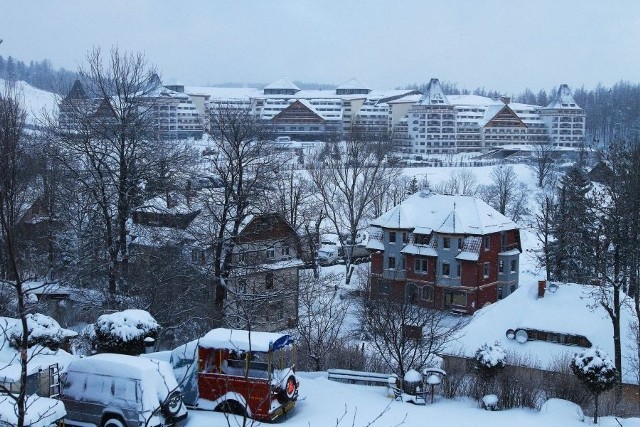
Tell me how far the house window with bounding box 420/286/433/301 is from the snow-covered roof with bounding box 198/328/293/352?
2324 cm

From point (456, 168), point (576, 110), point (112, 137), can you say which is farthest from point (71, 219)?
point (576, 110)

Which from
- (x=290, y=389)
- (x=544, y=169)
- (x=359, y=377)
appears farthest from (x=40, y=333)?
(x=544, y=169)

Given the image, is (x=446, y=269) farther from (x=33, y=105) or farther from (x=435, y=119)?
(x=33, y=105)

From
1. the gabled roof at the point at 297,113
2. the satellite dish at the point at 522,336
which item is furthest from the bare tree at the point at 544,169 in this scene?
the satellite dish at the point at 522,336

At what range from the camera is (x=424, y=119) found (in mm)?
99812

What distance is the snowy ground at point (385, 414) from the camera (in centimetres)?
1087

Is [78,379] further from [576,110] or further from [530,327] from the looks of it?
[576,110]

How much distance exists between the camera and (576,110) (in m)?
104

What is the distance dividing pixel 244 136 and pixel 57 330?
821cm

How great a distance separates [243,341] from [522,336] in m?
12.9

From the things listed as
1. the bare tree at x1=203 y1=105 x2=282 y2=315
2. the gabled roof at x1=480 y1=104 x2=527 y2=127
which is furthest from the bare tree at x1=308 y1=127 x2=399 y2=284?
the gabled roof at x1=480 y1=104 x2=527 y2=127

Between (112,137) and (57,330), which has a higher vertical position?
(112,137)

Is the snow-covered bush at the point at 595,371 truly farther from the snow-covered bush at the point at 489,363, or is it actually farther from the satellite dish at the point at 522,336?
the satellite dish at the point at 522,336

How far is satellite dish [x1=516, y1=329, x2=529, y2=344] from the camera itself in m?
21.1
